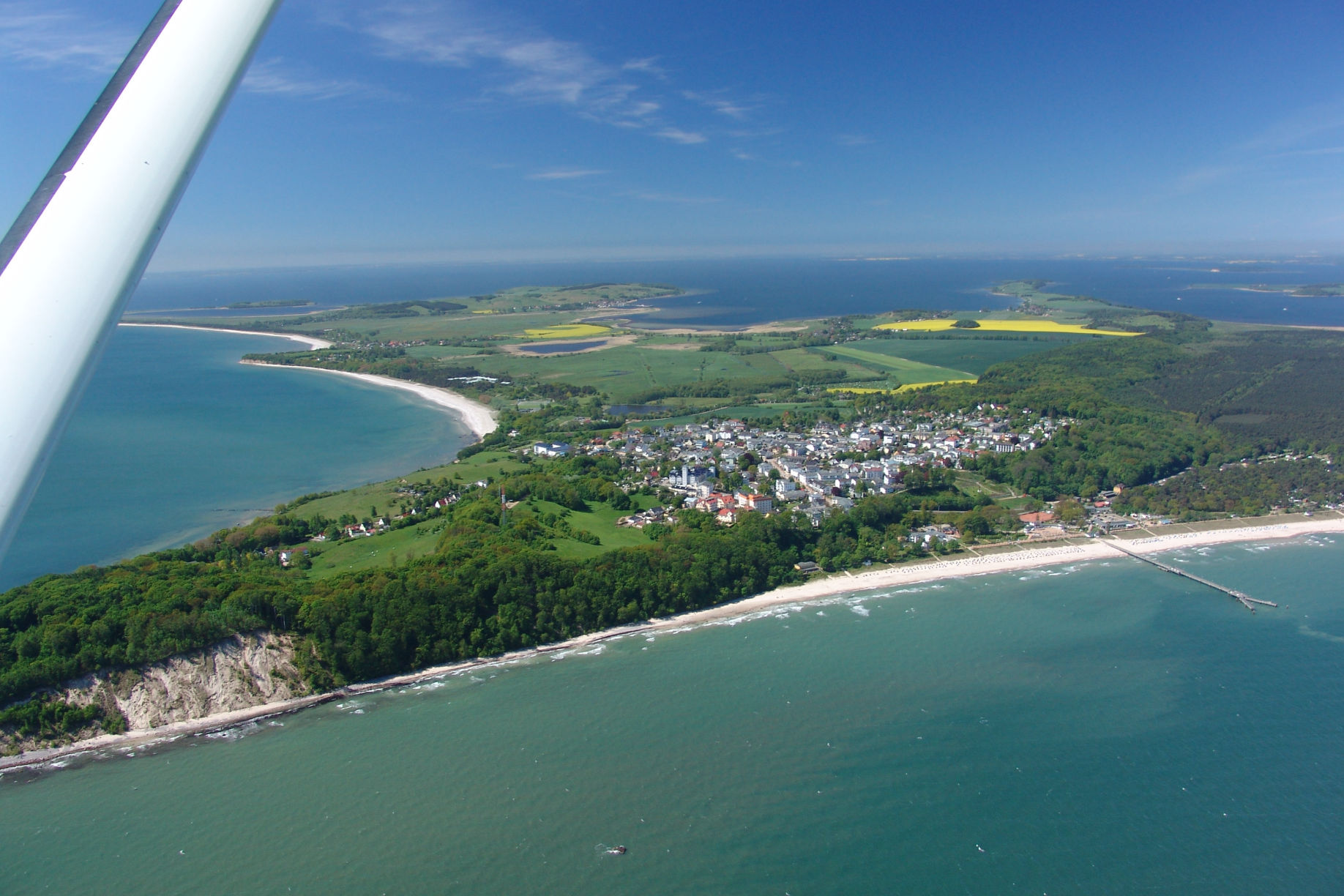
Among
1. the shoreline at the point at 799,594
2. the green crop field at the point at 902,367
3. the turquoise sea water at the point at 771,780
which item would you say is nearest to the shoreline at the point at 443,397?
the shoreline at the point at 799,594

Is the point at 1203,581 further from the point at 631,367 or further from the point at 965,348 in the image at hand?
the point at 965,348

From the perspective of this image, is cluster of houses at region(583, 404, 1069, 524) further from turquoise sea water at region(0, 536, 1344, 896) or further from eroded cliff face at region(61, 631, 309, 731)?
eroded cliff face at region(61, 631, 309, 731)

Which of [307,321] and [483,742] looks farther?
[307,321]

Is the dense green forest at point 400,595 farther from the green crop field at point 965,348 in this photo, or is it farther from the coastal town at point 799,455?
the green crop field at point 965,348

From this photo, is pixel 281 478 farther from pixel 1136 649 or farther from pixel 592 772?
pixel 1136 649

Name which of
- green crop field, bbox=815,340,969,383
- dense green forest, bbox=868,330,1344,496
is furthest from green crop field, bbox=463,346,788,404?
dense green forest, bbox=868,330,1344,496

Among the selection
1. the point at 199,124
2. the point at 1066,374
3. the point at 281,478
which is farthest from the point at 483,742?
the point at 1066,374
